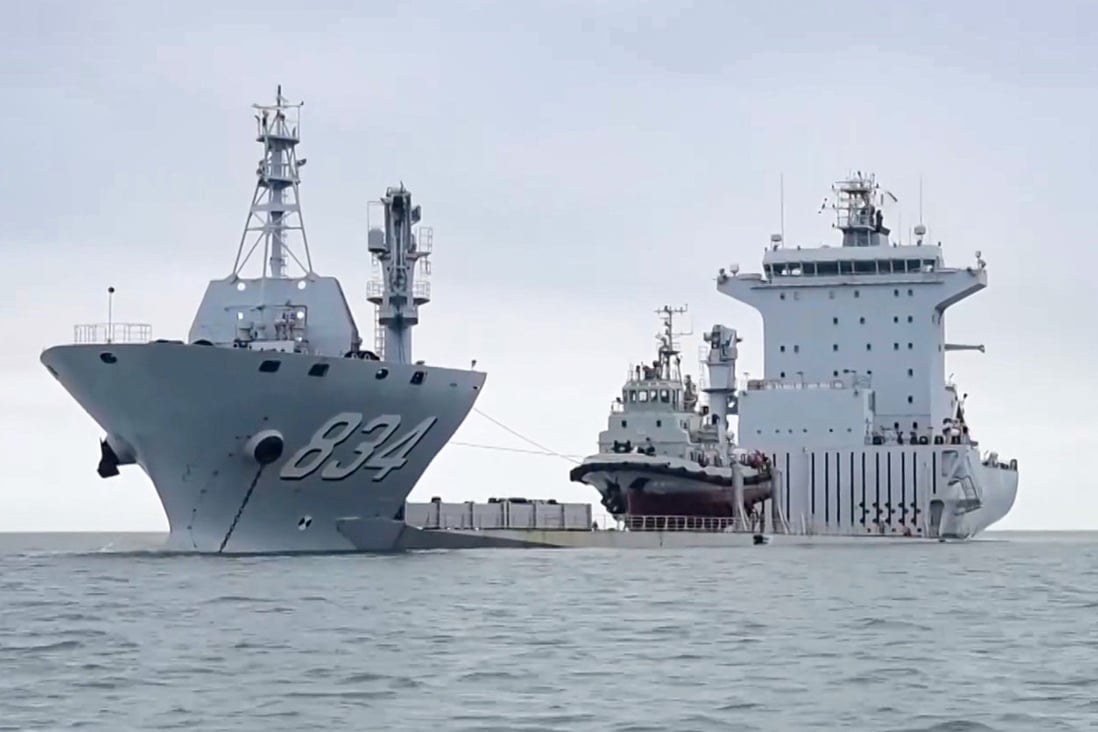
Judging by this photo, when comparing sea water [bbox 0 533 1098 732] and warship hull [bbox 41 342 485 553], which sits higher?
warship hull [bbox 41 342 485 553]

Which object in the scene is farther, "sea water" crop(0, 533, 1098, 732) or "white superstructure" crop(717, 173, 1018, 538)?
"white superstructure" crop(717, 173, 1018, 538)

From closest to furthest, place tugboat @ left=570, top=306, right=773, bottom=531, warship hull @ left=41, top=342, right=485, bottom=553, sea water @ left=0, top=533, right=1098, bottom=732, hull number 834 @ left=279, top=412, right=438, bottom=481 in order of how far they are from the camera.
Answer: sea water @ left=0, top=533, right=1098, bottom=732 < warship hull @ left=41, top=342, right=485, bottom=553 < hull number 834 @ left=279, top=412, right=438, bottom=481 < tugboat @ left=570, top=306, right=773, bottom=531

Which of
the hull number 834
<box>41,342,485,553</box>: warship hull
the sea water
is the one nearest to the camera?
the sea water

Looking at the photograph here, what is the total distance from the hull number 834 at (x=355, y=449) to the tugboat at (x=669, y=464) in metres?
11.2

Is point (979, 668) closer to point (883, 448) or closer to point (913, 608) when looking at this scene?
point (913, 608)

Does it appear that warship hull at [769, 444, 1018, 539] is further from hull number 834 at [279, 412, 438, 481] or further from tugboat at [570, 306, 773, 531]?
hull number 834 at [279, 412, 438, 481]

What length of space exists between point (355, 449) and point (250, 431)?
3862 millimetres

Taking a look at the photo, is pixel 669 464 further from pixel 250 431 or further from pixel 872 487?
pixel 250 431

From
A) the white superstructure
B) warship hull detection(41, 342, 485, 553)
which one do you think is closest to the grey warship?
warship hull detection(41, 342, 485, 553)

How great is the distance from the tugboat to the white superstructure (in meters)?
1.65

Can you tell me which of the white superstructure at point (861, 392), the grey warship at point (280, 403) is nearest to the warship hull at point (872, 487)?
the white superstructure at point (861, 392)

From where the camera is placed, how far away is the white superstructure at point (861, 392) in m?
72.1

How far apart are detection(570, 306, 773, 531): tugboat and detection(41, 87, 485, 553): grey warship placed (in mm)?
8671

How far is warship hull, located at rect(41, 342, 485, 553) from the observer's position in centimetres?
5081
